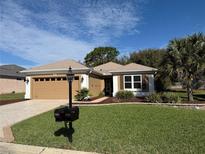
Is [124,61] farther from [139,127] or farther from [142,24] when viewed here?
[139,127]

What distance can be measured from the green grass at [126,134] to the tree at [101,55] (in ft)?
156

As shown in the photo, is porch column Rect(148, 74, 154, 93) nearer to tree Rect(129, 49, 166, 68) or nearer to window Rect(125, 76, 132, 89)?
window Rect(125, 76, 132, 89)

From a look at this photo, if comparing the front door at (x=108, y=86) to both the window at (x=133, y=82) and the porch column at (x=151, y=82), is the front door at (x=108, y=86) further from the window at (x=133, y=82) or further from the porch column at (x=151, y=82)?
the porch column at (x=151, y=82)

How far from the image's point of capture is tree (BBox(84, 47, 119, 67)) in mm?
57156

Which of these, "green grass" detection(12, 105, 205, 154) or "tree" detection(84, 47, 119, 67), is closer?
"green grass" detection(12, 105, 205, 154)

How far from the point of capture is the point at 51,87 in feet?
68.2

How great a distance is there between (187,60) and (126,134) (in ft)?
33.7

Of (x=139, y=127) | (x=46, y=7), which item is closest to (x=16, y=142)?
(x=139, y=127)

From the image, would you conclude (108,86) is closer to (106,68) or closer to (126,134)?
(106,68)

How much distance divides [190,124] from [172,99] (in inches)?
268

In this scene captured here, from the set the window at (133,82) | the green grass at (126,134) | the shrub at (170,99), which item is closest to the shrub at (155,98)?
the shrub at (170,99)

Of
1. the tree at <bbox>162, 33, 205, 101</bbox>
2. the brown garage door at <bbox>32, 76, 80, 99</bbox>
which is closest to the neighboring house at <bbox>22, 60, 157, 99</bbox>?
the brown garage door at <bbox>32, 76, 80, 99</bbox>

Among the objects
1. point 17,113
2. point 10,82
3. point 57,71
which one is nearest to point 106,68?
point 57,71

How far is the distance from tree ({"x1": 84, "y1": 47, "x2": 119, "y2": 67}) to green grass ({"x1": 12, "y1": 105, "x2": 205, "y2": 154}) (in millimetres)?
47640
